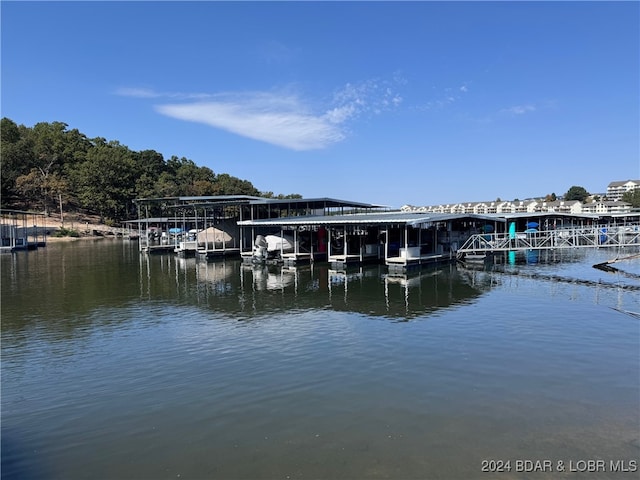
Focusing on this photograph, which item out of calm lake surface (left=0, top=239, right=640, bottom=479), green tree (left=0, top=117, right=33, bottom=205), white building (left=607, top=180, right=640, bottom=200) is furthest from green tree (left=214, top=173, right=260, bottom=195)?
white building (left=607, top=180, right=640, bottom=200)

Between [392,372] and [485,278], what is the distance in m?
16.2

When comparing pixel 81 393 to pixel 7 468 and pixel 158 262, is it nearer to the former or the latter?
pixel 7 468

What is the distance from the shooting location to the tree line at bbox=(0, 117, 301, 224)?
71.4 meters

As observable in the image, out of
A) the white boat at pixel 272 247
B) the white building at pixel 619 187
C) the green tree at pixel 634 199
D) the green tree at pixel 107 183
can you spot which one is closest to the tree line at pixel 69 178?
the green tree at pixel 107 183

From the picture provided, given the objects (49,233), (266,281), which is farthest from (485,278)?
(49,233)

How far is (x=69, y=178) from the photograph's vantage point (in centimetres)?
7650

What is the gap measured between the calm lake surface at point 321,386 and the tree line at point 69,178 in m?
62.5

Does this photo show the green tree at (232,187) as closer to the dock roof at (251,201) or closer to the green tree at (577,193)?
the dock roof at (251,201)

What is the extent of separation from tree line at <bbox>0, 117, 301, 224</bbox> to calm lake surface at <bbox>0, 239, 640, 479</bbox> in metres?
62.5

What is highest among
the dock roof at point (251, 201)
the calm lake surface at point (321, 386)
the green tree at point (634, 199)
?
the green tree at point (634, 199)

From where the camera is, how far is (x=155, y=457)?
666 cm

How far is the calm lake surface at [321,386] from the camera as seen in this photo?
653 cm

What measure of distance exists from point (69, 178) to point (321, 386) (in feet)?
270

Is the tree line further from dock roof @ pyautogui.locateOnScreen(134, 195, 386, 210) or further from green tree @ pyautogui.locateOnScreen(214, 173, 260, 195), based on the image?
dock roof @ pyautogui.locateOnScreen(134, 195, 386, 210)
